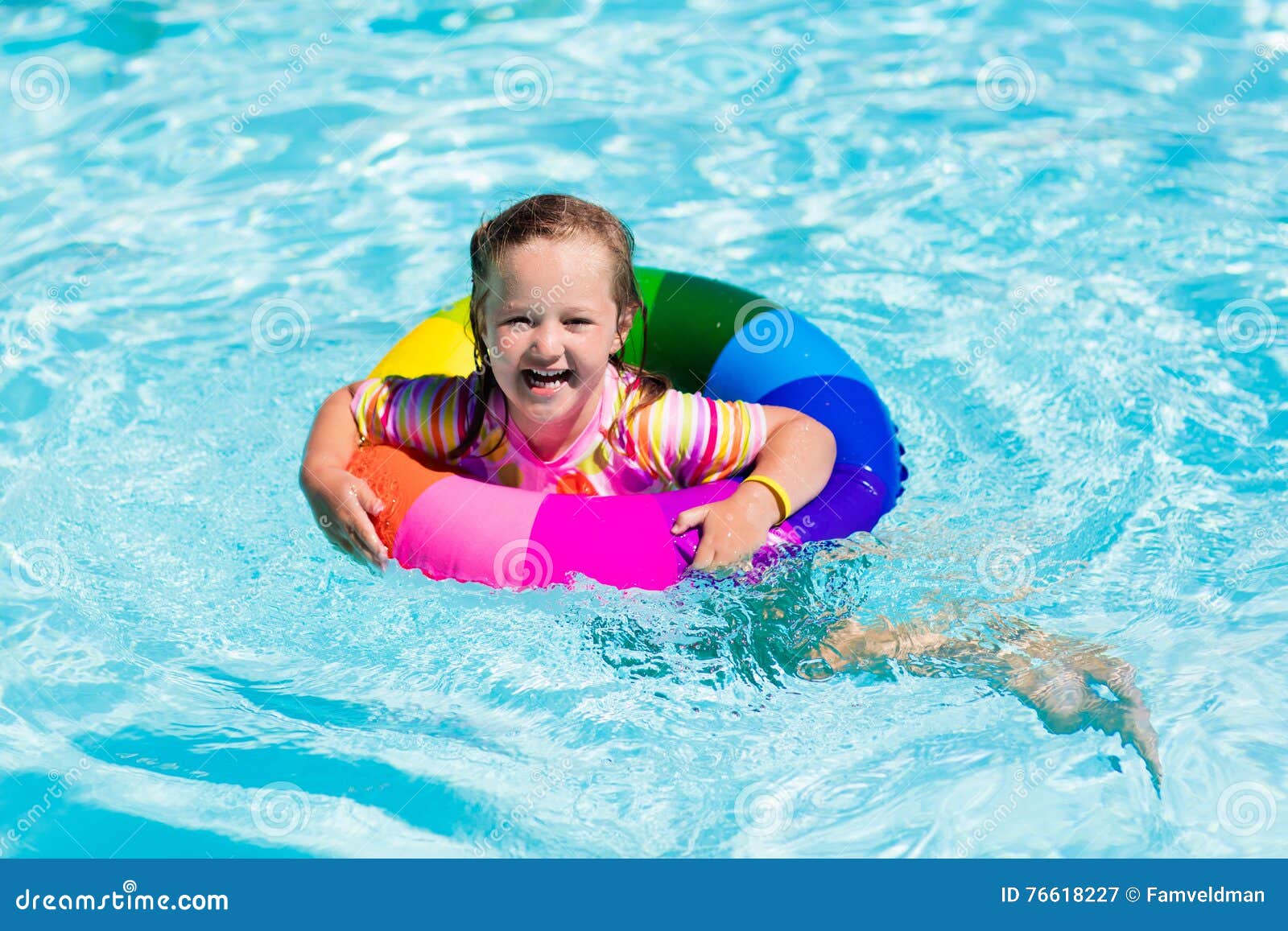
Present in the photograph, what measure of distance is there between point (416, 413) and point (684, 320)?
100 cm

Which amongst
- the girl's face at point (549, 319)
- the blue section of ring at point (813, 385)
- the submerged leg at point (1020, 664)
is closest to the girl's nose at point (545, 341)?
the girl's face at point (549, 319)

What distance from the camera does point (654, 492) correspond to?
3.73 meters

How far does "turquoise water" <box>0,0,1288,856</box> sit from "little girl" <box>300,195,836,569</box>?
10.1 inches

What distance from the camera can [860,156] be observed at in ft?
20.8

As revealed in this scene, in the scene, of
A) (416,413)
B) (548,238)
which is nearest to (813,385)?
(548,238)

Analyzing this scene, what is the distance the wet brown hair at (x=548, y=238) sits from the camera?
336cm

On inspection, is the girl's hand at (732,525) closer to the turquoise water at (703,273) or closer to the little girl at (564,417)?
the little girl at (564,417)

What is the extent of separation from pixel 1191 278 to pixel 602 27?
345 cm

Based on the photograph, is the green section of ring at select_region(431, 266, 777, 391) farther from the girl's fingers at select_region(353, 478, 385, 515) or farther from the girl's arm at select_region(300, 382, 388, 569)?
the girl's fingers at select_region(353, 478, 385, 515)

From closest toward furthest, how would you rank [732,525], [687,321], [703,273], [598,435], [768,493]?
[732,525] < [768,493] < [598,435] < [687,321] < [703,273]

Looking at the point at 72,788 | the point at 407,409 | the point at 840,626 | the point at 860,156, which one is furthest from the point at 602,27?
the point at 72,788

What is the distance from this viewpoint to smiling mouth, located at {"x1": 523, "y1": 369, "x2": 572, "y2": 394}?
3.46 m

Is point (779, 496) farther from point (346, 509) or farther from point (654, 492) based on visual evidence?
point (346, 509)

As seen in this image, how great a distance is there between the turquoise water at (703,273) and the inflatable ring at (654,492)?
14 centimetres
